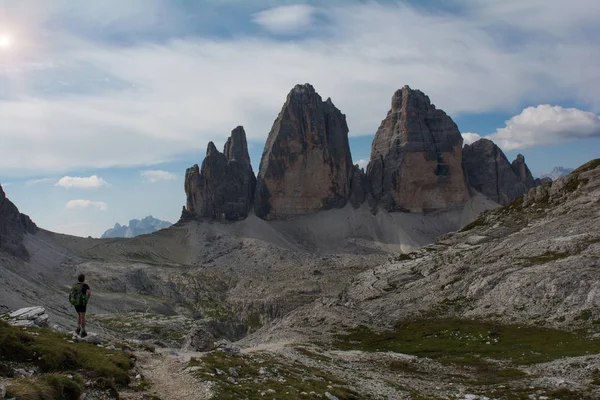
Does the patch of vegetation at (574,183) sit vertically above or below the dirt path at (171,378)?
above

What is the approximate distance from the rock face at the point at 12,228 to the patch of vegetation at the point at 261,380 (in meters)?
155

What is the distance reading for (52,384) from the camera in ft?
60.1

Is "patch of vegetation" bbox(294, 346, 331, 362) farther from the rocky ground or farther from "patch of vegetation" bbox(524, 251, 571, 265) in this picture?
"patch of vegetation" bbox(524, 251, 571, 265)

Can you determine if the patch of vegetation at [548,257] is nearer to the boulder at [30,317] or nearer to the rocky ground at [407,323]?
the rocky ground at [407,323]

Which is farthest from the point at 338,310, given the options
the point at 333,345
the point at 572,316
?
the point at 572,316

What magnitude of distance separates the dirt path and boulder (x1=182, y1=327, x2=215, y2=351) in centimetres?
821

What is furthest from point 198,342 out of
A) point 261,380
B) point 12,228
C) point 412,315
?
point 12,228

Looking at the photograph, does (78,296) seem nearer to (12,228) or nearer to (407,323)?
(407,323)

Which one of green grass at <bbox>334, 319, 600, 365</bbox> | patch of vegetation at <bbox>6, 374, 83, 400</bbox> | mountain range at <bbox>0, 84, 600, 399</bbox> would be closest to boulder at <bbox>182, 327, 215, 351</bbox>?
mountain range at <bbox>0, 84, 600, 399</bbox>

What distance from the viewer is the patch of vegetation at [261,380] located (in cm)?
2520

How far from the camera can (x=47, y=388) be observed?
58.2 feet

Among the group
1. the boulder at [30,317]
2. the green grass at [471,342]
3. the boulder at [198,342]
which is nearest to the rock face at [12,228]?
the green grass at [471,342]

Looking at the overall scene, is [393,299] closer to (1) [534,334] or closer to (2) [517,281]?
(2) [517,281]

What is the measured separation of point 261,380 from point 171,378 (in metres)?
5.87
